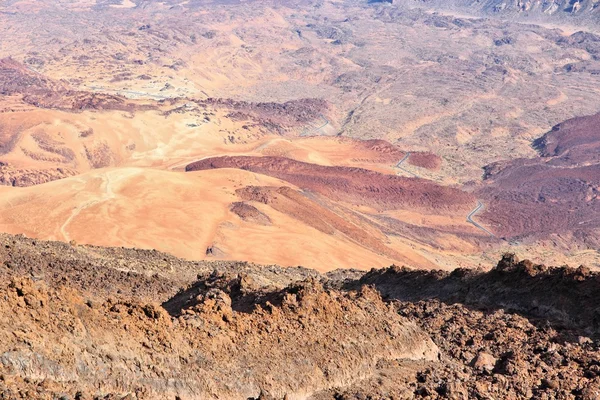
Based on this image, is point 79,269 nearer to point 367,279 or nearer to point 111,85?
point 367,279

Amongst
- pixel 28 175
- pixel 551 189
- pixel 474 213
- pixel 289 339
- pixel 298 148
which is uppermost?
pixel 289 339

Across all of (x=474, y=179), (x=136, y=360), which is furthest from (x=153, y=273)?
(x=474, y=179)

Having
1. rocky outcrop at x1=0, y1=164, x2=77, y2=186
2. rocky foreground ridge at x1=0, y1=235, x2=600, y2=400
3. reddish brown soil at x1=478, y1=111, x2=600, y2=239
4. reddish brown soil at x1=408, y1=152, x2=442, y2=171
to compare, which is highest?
rocky foreground ridge at x1=0, y1=235, x2=600, y2=400

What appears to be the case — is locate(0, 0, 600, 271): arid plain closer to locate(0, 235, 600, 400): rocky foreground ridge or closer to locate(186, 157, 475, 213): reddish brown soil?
locate(186, 157, 475, 213): reddish brown soil

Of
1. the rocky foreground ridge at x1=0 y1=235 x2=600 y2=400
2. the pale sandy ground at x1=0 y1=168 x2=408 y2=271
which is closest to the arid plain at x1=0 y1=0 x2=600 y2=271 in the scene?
the pale sandy ground at x1=0 y1=168 x2=408 y2=271

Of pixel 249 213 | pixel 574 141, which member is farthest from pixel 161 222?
pixel 574 141

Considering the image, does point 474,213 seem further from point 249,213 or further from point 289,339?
point 289,339
